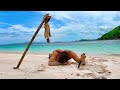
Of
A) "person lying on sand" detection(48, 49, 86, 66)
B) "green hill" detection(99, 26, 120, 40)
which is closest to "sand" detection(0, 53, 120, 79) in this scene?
"person lying on sand" detection(48, 49, 86, 66)

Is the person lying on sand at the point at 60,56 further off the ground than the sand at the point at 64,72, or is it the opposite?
the person lying on sand at the point at 60,56

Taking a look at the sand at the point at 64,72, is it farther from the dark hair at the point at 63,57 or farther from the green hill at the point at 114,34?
the green hill at the point at 114,34

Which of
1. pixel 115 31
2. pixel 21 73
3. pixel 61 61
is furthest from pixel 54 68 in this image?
pixel 115 31

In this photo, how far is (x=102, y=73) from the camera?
222 inches

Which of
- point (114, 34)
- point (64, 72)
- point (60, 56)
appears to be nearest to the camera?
point (64, 72)

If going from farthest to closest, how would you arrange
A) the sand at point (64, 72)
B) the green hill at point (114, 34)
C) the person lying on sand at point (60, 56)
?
the green hill at point (114, 34) < the person lying on sand at point (60, 56) < the sand at point (64, 72)

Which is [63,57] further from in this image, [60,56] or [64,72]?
[64,72]

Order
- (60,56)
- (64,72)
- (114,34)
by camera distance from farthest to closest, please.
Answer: (114,34)
(60,56)
(64,72)

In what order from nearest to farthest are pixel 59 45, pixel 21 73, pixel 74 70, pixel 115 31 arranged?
1. pixel 21 73
2. pixel 74 70
3. pixel 115 31
4. pixel 59 45

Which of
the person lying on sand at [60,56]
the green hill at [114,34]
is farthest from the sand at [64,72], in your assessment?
the green hill at [114,34]

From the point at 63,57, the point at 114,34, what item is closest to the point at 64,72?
the point at 63,57
